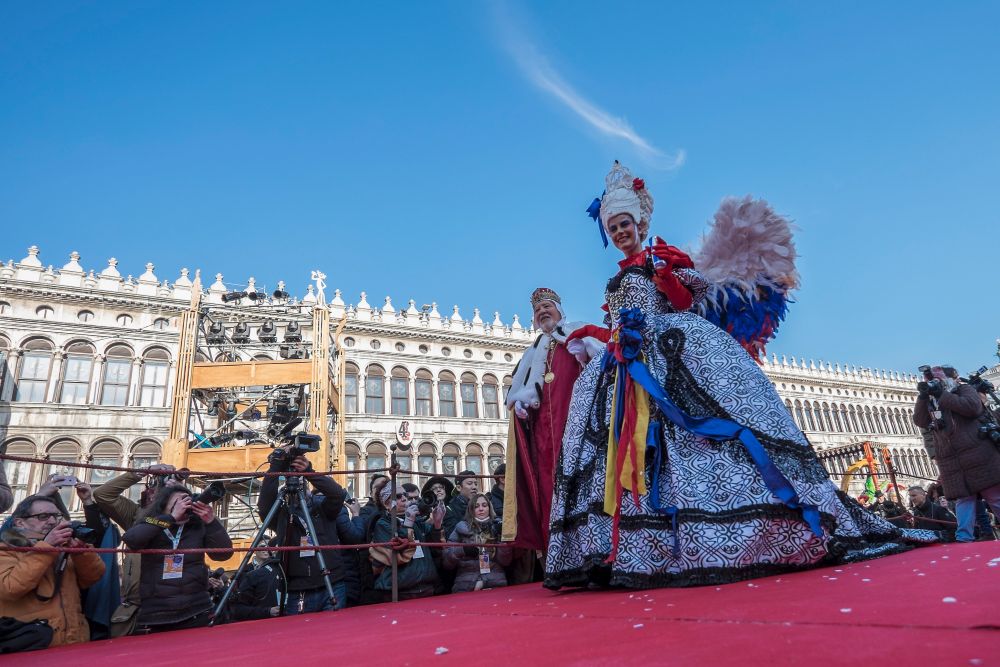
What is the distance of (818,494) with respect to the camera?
2342 mm

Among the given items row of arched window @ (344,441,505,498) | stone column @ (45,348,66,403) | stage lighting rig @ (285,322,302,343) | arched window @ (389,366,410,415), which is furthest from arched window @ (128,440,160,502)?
stage lighting rig @ (285,322,302,343)

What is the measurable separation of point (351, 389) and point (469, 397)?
5406 millimetres

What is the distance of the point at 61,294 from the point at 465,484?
799 inches

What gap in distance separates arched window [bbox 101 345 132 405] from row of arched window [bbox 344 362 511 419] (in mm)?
7574

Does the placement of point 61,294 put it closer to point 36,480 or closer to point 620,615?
point 36,480

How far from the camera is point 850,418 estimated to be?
39.6 meters

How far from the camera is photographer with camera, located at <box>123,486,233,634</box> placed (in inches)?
144

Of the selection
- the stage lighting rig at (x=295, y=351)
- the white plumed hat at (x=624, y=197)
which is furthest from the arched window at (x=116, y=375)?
the white plumed hat at (x=624, y=197)

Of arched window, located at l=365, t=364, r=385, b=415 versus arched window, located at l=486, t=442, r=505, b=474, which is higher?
arched window, located at l=365, t=364, r=385, b=415

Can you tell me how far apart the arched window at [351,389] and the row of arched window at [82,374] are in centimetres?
640

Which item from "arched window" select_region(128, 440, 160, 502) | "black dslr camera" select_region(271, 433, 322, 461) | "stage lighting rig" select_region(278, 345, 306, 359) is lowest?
"black dslr camera" select_region(271, 433, 322, 461)

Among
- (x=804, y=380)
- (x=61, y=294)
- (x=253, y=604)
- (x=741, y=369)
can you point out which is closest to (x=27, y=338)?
(x=61, y=294)

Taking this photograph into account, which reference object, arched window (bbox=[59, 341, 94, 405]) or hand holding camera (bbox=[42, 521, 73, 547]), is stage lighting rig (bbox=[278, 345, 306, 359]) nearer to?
hand holding camera (bbox=[42, 521, 73, 547])

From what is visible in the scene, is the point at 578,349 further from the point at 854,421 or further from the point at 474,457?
the point at 854,421
